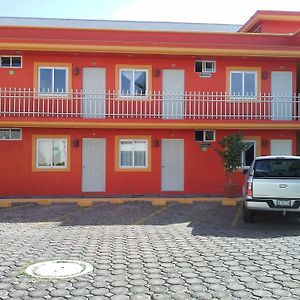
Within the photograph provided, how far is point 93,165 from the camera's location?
16.3 meters

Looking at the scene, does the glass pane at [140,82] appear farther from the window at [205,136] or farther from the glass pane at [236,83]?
the glass pane at [236,83]

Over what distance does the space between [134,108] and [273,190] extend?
315 inches

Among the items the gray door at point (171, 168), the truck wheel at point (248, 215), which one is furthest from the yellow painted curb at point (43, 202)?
the truck wheel at point (248, 215)

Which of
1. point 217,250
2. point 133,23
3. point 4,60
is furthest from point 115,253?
point 133,23

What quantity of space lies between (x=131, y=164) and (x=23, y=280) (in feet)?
36.3

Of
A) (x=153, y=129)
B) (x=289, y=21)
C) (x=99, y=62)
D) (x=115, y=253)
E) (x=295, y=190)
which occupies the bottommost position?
(x=115, y=253)

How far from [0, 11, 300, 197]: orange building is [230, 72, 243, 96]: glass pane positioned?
0.04 m

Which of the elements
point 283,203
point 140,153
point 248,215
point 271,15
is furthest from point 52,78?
point 271,15

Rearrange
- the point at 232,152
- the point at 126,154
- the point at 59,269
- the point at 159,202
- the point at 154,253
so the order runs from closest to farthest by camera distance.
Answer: the point at 59,269, the point at 154,253, the point at 159,202, the point at 232,152, the point at 126,154

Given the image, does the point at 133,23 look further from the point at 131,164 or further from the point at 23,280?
the point at 23,280

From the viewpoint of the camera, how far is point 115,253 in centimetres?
720

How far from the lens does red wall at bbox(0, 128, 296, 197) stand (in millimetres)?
15992

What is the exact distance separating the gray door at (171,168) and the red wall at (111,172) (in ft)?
0.58

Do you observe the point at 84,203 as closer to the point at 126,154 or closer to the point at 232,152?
the point at 126,154
